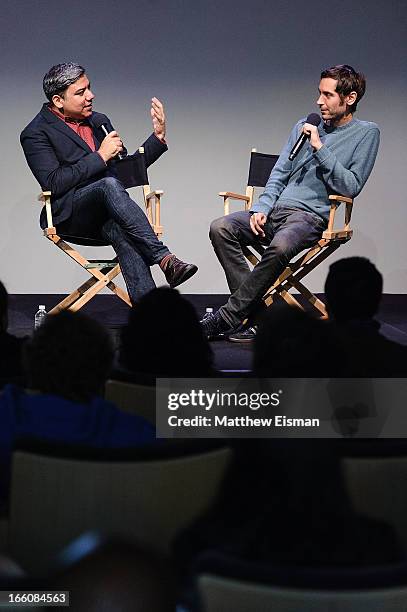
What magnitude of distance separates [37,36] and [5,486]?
498 centimetres

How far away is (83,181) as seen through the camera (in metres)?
4.75

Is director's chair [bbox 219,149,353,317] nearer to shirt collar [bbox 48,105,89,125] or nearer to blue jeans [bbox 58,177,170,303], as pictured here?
blue jeans [bbox 58,177,170,303]

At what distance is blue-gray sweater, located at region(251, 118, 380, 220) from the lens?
15.2ft

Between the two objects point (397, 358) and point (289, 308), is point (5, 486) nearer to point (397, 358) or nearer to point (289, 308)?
point (289, 308)

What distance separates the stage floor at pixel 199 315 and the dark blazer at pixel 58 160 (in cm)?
72

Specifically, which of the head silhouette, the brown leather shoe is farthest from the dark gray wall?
the head silhouette

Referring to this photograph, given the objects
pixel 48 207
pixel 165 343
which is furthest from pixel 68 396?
pixel 48 207

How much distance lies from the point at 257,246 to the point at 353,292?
229cm

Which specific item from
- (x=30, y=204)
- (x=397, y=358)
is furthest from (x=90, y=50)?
(x=397, y=358)

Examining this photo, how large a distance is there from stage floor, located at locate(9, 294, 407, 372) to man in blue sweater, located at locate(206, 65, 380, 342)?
309 mm

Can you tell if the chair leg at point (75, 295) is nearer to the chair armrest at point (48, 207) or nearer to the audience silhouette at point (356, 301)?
the chair armrest at point (48, 207)

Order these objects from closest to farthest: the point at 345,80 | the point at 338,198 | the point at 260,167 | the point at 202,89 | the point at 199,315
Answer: the point at 338,198 → the point at 345,80 → the point at 260,167 → the point at 199,315 → the point at 202,89

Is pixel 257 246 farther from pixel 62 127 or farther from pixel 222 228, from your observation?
pixel 62 127

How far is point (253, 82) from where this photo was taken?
6.33m
